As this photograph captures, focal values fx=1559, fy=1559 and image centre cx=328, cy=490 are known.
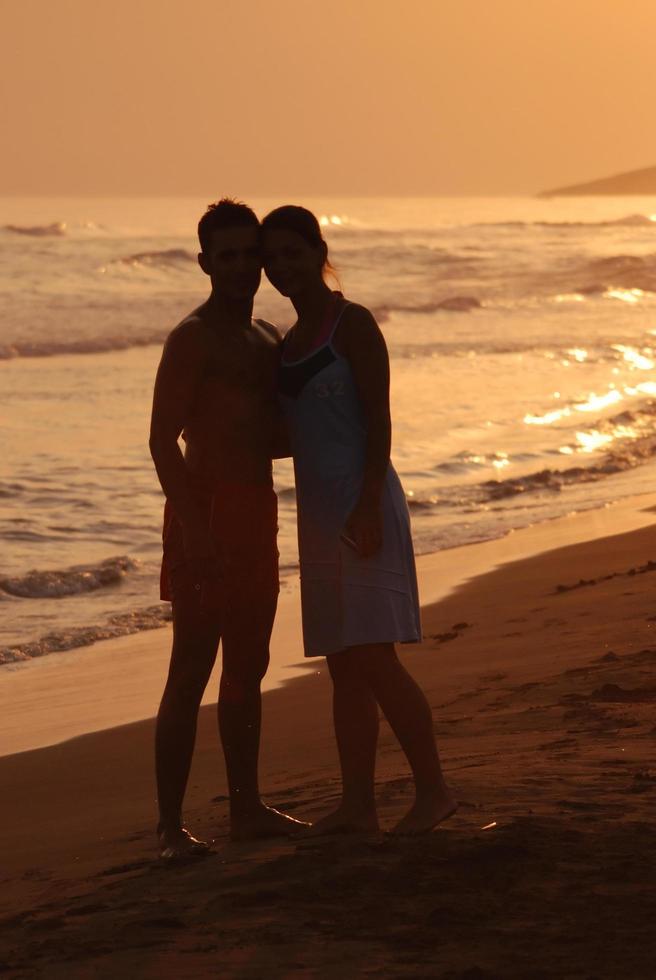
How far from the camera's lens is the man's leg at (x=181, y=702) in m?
4.40

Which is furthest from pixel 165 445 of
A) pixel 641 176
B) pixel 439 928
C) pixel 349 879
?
pixel 641 176

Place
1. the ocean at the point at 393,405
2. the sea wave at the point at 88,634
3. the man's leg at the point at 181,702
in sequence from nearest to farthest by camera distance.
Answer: the man's leg at the point at 181,702, the sea wave at the point at 88,634, the ocean at the point at 393,405

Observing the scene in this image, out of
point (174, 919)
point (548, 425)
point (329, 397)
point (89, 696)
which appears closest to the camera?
point (174, 919)

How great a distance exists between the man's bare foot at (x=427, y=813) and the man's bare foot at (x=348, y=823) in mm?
85

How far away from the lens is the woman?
4.08 metres

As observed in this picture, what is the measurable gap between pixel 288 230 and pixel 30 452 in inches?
426

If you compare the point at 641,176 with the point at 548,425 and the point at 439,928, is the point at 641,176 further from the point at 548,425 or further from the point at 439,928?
the point at 439,928

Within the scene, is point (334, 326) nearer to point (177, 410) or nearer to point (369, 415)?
point (369, 415)

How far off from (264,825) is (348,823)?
0.30m

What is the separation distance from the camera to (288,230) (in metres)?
4.18

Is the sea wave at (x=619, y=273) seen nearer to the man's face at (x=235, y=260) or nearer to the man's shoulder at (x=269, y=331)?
the man's shoulder at (x=269, y=331)

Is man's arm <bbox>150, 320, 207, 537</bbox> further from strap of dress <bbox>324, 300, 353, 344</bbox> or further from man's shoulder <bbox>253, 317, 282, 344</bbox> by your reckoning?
strap of dress <bbox>324, 300, 353, 344</bbox>

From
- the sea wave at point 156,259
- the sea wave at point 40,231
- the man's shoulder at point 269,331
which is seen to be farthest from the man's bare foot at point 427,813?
the sea wave at point 40,231

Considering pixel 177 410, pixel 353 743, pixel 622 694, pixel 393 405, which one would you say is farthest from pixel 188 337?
pixel 393 405
